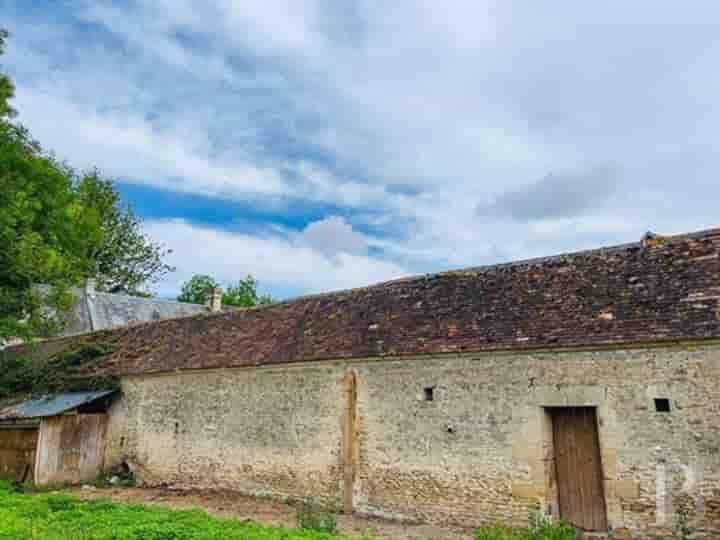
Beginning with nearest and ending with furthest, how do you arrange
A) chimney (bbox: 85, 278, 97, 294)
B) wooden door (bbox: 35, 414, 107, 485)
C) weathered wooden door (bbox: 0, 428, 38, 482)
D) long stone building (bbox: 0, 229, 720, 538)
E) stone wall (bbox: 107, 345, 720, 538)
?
stone wall (bbox: 107, 345, 720, 538) → long stone building (bbox: 0, 229, 720, 538) → wooden door (bbox: 35, 414, 107, 485) → weathered wooden door (bbox: 0, 428, 38, 482) → chimney (bbox: 85, 278, 97, 294)

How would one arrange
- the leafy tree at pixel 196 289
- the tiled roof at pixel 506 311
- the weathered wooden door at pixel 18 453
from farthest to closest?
the leafy tree at pixel 196 289 → the weathered wooden door at pixel 18 453 → the tiled roof at pixel 506 311

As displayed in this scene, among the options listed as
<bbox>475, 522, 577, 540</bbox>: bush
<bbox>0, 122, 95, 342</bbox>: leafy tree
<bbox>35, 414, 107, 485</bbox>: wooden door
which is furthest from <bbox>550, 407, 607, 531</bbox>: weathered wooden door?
<bbox>0, 122, 95, 342</bbox>: leafy tree

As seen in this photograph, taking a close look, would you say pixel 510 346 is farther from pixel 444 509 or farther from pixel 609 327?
pixel 444 509

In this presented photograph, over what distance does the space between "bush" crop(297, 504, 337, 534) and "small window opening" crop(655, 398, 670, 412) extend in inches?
222

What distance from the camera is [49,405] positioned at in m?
16.5

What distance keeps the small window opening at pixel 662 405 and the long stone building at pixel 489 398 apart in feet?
0.10

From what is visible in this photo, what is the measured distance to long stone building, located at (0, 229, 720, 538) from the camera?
900 centimetres

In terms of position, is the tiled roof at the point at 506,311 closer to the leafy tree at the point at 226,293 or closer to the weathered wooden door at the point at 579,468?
the weathered wooden door at the point at 579,468

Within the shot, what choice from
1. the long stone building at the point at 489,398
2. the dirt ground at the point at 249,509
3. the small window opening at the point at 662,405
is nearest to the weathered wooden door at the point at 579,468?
the long stone building at the point at 489,398

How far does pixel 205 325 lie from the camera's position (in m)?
17.5

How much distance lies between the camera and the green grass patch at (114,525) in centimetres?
808

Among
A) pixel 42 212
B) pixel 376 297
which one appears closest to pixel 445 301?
pixel 376 297

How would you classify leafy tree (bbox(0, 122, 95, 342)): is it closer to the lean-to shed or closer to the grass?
the lean-to shed

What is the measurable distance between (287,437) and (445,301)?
15.6 feet
